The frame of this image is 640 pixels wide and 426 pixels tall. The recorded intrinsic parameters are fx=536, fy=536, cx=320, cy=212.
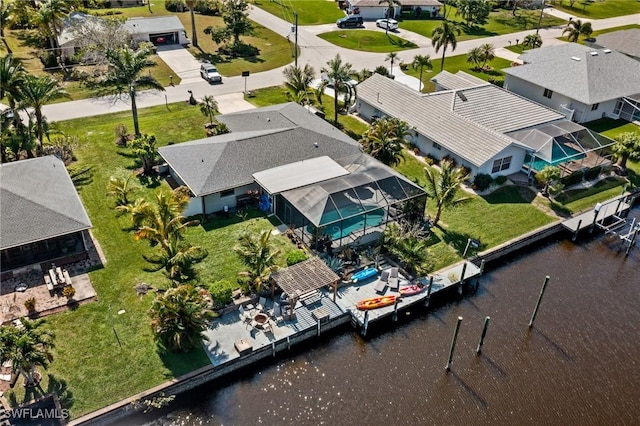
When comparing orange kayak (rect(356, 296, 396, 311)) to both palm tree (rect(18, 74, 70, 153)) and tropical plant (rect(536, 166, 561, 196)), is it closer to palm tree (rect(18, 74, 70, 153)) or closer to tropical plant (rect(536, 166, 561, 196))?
tropical plant (rect(536, 166, 561, 196))

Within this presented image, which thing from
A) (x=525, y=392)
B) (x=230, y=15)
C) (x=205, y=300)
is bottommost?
(x=525, y=392)

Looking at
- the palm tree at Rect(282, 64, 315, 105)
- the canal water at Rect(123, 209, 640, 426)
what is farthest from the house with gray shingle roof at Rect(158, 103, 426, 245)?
the canal water at Rect(123, 209, 640, 426)

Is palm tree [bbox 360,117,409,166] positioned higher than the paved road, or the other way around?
palm tree [bbox 360,117,409,166]

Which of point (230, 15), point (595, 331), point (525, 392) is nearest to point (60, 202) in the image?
point (525, 392)

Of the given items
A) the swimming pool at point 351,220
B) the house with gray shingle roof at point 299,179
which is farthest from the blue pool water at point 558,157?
the swimming pool at point 351,220

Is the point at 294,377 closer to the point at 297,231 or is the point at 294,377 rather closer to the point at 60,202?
the point at 297,231
